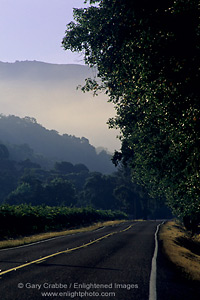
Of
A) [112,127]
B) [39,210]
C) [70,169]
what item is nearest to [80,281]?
[112,127]

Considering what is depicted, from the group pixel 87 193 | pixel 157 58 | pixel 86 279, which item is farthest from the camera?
pixel 87 193

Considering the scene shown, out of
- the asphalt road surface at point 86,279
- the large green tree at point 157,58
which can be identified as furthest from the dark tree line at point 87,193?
the asphalt road surface at point 86,279

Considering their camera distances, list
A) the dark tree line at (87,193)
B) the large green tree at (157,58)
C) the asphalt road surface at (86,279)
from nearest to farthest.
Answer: the asphalt road surface at (86,279), the large green tree at (157,58), the dark tree line at (87,193)

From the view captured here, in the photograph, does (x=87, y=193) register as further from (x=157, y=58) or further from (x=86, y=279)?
(x=86, y=279)

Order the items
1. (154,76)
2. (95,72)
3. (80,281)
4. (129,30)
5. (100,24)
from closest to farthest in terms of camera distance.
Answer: (80,281) < (154,76) < (129,30) < (100,24) < (95,72)

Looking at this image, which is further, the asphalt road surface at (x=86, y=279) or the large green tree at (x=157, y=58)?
the large green tree at (x=157, y=58)

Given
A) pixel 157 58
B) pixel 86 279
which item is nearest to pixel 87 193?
pixel 157 58

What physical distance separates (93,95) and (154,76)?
30.3 ft

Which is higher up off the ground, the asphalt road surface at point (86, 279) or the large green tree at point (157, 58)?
the large green tree at point (157, 58)

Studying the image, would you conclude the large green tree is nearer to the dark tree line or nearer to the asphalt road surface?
the asphalt road surface

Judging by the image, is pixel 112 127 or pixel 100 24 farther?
pixel 112 127

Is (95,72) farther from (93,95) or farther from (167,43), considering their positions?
(167,43)

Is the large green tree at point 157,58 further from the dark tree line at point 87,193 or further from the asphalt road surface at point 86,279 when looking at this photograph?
the dark tree line at point 87,193

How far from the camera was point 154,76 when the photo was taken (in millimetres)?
11023
